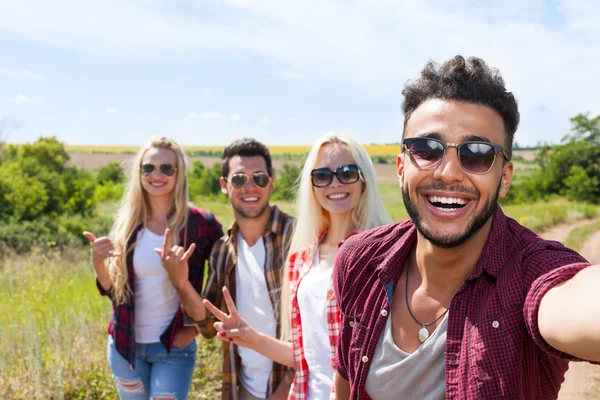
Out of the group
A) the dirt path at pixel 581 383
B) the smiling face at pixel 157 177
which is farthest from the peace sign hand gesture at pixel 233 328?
the dirt path at pixel 581 383

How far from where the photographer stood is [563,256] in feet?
4.75

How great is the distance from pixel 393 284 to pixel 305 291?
0.90 meters

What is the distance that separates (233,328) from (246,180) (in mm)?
1043

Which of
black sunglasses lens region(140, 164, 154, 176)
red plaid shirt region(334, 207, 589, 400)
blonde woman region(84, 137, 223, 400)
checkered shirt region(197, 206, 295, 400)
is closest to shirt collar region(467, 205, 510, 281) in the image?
red plaid shirt region(334, 207, 589, 400)

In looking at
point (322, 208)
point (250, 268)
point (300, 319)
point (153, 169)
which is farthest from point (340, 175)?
point (153, 169)

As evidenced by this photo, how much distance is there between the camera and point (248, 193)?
3510mm

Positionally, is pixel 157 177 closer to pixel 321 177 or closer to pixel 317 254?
pixel 321 177

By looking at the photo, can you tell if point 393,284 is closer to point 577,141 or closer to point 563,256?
point 563,256

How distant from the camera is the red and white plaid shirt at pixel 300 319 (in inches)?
97.7

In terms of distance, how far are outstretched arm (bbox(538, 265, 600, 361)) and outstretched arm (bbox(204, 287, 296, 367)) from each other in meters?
1.71

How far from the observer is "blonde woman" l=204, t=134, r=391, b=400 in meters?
2.61

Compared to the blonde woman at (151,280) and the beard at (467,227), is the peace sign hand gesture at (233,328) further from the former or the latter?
the beard at (467,227)

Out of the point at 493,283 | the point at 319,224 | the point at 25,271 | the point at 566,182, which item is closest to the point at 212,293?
the point at 319,224

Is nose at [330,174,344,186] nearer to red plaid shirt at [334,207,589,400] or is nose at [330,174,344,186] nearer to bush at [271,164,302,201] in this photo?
bush at [271,164,302,201]
